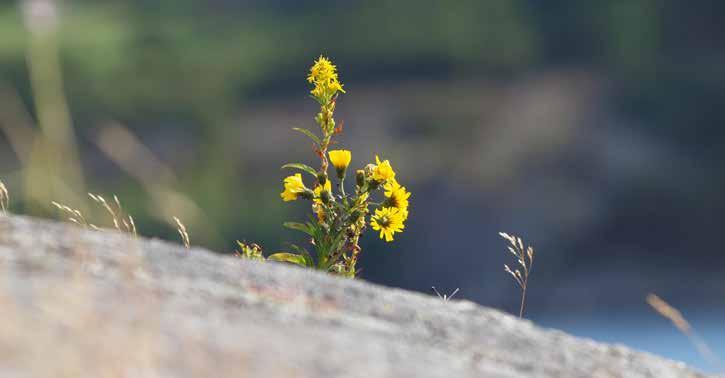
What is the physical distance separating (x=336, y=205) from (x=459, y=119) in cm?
1547

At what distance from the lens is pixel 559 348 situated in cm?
245

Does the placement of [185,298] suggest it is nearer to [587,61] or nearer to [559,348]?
[559,348]

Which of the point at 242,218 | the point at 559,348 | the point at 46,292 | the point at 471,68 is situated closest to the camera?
the point at 46,292

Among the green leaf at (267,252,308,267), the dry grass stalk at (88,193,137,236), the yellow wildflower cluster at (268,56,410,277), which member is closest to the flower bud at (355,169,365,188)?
the yellow wildflower cluster at (268,56,410,277)

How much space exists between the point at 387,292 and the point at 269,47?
17801mm

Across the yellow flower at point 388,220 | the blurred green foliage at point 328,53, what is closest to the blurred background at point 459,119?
the blurred green foliage at point 328,53

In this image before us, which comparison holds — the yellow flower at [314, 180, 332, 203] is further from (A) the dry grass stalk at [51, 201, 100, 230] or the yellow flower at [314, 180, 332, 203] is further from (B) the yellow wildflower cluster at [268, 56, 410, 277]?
(A) the dry grass stalk at [51, 201, 100, 230]

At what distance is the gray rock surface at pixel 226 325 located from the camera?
1.85m

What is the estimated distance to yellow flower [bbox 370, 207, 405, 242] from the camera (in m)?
3.54

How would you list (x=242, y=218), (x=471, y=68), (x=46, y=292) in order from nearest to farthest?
(x=46, y=292), (x=242, y=218), (x=471, y=68)

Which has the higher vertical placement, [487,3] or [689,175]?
[487,3]

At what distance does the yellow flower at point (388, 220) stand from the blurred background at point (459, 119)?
1273 centimetres

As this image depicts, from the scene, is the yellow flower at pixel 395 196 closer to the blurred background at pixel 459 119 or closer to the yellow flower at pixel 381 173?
the yellow flower at pixel 381 173

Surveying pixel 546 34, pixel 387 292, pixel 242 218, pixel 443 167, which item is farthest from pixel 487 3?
pixel 387 292
